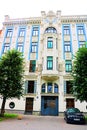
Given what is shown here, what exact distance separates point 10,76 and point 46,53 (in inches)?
400

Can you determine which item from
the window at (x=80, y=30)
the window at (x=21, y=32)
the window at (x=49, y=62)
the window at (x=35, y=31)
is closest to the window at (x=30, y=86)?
the window at (x=49, y=62)

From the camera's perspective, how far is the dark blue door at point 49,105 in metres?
26.8

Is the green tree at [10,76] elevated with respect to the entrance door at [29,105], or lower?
elevated

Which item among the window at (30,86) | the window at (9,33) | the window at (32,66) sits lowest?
the window at (30,86)

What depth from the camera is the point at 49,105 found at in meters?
27.3

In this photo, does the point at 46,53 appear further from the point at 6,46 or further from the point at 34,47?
the point at 6,46

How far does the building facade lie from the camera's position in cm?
2716

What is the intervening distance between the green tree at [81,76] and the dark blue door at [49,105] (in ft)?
27.0

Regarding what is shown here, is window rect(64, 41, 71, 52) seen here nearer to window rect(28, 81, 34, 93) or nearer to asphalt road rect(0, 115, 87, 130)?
window rect(28, 81, 34, 93)

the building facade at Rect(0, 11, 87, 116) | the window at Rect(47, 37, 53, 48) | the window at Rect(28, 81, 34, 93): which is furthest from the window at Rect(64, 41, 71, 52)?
the window at Rect(28, 81, 34, 93)

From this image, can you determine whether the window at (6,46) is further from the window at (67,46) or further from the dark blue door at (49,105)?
the dark blue door at (49,105)

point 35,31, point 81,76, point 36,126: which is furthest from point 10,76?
point 35,31

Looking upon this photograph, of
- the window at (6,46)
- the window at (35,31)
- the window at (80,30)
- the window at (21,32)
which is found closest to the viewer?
the window at (6,46)

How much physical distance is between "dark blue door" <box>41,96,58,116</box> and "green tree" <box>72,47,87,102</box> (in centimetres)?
821
